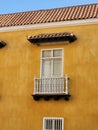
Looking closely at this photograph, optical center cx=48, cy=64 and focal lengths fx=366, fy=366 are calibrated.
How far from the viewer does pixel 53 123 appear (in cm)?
1841

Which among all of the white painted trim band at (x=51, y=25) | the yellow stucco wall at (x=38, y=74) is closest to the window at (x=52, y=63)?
the yellow stucco wall at (x=38, y=74)

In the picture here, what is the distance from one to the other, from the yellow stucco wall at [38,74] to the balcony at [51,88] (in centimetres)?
34

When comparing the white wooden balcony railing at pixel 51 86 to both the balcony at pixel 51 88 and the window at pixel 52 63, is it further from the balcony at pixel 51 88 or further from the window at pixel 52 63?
the window at pixel 52 63

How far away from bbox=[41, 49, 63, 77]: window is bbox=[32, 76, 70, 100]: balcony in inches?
21.4

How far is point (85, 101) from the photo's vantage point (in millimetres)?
18188

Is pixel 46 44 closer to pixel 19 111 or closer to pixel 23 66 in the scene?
pixel 23 66

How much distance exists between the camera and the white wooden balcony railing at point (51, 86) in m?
18.4

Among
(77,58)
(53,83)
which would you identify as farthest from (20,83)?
(77,58)

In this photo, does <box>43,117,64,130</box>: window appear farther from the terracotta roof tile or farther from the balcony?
the terracotta roof tile

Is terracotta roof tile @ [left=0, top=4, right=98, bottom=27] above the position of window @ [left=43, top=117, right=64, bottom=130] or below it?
above

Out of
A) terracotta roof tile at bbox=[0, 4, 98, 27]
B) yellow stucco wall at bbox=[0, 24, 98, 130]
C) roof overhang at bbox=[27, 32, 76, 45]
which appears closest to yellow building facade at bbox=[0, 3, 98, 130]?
yellow stucco wall at bbox=[0, 24, 98, 130]

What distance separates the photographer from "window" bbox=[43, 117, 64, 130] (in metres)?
18.3

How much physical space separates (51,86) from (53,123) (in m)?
1.86

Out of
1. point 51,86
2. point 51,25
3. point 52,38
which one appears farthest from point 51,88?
point 51,25
